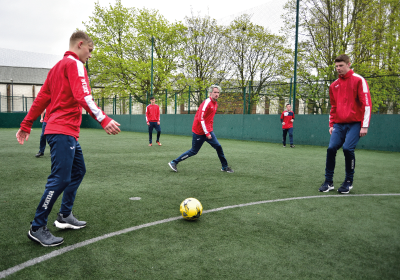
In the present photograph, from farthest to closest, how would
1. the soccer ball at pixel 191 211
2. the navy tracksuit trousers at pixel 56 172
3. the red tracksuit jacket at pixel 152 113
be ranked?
the red tracksuit jacket at pixel 152 113 < the soccer ball at pixel 191 211 < the navy tracksuit trousers at pixel 56 172

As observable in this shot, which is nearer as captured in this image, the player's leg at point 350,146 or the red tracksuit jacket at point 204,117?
the player's leg at point 350,146

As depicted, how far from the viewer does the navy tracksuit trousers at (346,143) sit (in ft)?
16.4

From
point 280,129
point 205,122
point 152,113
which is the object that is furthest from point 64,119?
point 280,129

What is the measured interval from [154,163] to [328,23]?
15585 millimetres

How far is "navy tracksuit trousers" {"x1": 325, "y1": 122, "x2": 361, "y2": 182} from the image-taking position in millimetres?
4992

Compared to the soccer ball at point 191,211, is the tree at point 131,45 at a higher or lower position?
higher

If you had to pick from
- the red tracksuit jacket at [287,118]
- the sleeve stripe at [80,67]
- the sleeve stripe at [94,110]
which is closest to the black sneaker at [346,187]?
the sleeve stripe at [94,110]

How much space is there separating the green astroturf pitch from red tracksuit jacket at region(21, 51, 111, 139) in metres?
1.13

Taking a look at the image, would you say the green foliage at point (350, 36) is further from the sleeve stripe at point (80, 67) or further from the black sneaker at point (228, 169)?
the sleeve stripe at point (80, 67)

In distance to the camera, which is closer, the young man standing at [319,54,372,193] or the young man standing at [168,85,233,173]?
the young man standing at [319,54,372,193]

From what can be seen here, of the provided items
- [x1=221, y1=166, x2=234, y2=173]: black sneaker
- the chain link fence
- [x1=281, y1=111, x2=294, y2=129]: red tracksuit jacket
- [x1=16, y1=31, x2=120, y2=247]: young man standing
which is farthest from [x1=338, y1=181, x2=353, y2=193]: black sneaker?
the chain link fence

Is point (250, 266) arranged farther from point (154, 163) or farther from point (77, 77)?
Result: point (154, 163)

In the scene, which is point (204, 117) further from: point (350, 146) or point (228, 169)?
point (350, 146)

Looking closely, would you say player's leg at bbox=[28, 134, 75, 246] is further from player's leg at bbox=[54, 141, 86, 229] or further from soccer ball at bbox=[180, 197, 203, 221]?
soccer ball at bbox=[180, 197, 203, 221]
